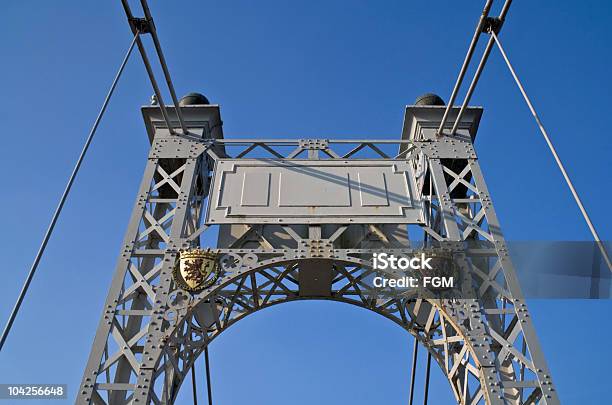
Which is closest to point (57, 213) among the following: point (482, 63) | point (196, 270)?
point (196, 270)

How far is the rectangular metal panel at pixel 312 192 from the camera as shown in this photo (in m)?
9.49

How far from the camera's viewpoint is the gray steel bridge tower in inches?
315

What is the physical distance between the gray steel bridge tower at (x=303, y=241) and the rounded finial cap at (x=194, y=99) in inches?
15.4

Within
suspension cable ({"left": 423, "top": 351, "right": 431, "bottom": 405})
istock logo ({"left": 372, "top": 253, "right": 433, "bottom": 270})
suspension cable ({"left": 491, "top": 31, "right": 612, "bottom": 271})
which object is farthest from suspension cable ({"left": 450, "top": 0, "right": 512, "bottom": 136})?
suspension cable ({"left": 423, "top": 351, "right": 431, "bottom": 405})

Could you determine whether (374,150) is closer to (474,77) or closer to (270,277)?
(474,77)

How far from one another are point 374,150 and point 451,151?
54.9 inches

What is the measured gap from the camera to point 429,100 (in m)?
11.4

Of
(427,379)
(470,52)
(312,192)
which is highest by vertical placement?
(470,52)

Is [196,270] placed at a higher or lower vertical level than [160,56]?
lower

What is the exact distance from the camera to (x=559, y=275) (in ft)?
30.0

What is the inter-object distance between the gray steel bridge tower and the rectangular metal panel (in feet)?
0.08

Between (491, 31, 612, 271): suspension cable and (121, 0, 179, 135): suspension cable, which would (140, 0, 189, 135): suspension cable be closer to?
(121, 0, 179, 135): suspension cable

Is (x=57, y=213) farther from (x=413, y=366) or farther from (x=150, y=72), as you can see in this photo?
(x=413, y=366)

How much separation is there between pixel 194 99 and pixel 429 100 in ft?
14.8
